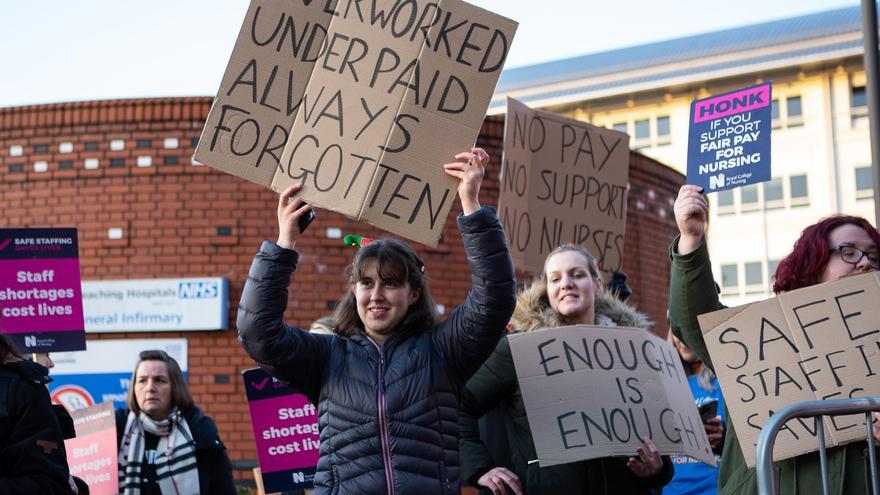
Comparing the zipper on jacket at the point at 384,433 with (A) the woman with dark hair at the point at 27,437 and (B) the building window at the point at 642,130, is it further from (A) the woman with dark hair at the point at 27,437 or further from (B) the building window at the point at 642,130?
(B) the building window at the point at 642,130

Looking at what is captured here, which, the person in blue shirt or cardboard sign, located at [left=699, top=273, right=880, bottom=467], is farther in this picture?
the person in blue shirt

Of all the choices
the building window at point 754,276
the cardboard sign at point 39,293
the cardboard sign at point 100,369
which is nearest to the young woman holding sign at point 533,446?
the cardboard sign at point 39,293

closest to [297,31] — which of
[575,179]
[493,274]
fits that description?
[493,274]

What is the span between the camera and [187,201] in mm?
10930

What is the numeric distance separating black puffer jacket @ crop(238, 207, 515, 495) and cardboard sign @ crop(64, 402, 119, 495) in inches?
101

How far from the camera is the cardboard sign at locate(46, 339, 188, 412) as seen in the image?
35.0 ft

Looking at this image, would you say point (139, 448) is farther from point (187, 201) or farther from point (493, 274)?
point (187, 201)

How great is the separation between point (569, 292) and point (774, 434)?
1675 mm

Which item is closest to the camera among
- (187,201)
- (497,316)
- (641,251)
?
(497,316)

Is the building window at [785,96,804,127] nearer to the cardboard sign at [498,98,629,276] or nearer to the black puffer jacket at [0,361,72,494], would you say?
the cardboard sign at [498,98,629,276]

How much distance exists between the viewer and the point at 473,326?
3775 millimetres

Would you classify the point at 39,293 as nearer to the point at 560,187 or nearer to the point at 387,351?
the point at 560,187

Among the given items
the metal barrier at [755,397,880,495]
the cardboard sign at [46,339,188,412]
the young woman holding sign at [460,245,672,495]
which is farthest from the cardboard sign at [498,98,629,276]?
the cardboard sign at [46,339,188,412]

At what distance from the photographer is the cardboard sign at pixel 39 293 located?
6.28m
